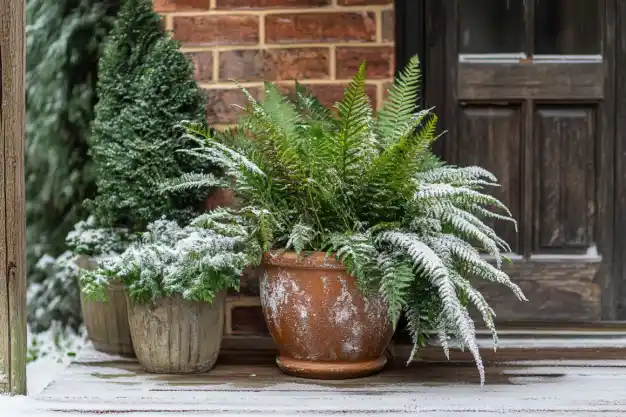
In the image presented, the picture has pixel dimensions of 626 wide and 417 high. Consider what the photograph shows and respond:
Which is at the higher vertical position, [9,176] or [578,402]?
[9,176]

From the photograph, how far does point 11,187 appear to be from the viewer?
236 centimetres

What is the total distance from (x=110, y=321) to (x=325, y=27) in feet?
4.29

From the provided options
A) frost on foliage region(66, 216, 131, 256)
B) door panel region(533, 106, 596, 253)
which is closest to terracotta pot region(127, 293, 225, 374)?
frost on foliage region(66, 216, 131, 256)

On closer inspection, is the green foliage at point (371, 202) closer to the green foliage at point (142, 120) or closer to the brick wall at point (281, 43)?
the green foliage at point (142, 120)

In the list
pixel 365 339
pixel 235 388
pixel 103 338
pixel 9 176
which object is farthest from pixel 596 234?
pixel 9 176

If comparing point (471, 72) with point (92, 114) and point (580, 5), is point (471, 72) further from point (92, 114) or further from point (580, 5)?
point (92, 114)

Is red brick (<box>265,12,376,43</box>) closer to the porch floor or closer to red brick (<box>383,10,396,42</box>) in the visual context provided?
red brick (<box>383,10,396,42</box>)

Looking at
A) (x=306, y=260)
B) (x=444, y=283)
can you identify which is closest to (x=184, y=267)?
(x=306, y=260)

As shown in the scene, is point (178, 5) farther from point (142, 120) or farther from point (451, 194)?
point (451, 194)

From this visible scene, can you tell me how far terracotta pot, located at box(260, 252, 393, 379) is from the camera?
8.29 feet

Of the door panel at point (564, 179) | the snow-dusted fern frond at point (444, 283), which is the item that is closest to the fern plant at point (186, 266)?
the snow-dusted fern frond at point (444, 283)

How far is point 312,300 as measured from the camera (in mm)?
2541

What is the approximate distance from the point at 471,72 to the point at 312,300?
128cm

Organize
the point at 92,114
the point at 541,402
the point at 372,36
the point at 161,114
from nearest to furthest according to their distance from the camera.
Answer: the point at 541,402, the point at 161,114, the point at 372,36, the point at 92,114
